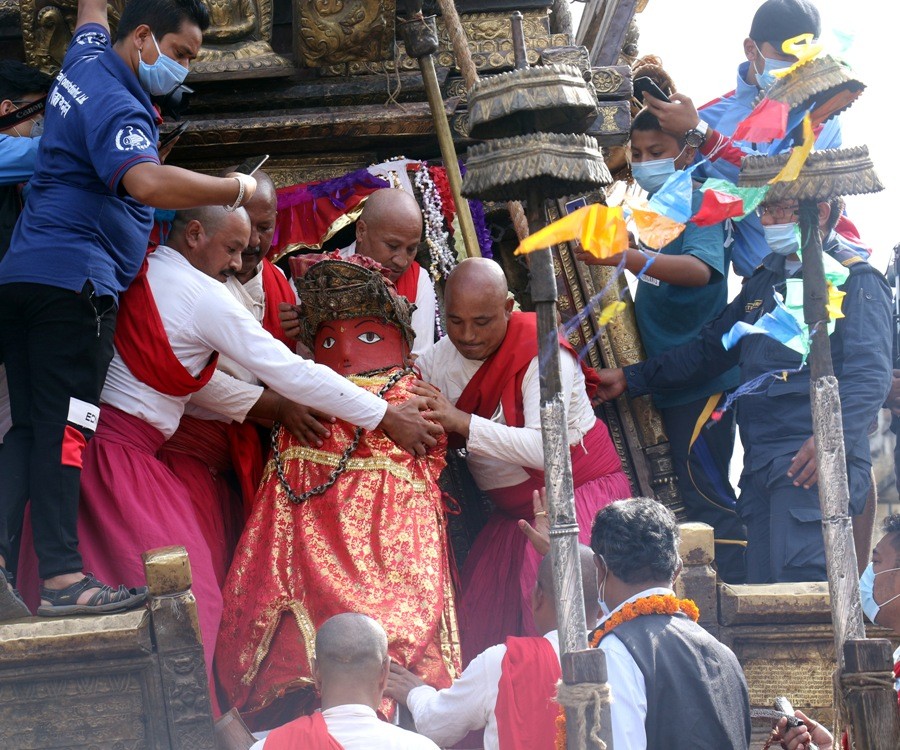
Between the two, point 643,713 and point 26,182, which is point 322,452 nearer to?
point 26,182

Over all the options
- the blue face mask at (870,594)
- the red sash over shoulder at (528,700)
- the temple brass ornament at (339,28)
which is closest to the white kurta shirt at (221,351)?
the red sash over shoulder at (528,700)

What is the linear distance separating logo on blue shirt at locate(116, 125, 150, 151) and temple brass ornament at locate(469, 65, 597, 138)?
47.4 inches

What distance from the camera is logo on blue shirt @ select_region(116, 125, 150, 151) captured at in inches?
181

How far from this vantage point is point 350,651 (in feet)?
13.0

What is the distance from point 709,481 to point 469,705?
273 cm

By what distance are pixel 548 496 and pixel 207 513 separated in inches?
74.0

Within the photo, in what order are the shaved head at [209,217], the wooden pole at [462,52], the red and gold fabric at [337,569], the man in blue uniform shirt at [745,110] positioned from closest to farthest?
1. the red and gold fabric at [337,569]
2. the shaved head at [209,217]
3. the man in blue uniform shirt at [745,110]
4. the wooden pole at [462,52]

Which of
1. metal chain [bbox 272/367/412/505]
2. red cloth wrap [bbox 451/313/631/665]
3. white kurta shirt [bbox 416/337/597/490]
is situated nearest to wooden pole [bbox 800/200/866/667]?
white kurta shirt [bbox 416/337/597/490]

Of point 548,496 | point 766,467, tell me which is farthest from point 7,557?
point 766,467

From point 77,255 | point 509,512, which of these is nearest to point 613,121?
point 509,512

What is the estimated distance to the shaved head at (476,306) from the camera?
5570mm

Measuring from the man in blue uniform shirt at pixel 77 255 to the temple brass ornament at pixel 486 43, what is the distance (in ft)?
7.11

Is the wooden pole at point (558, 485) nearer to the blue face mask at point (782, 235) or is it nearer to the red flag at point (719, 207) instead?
the red flag at point (719, 207)

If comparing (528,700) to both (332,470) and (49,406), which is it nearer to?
(332,470)
